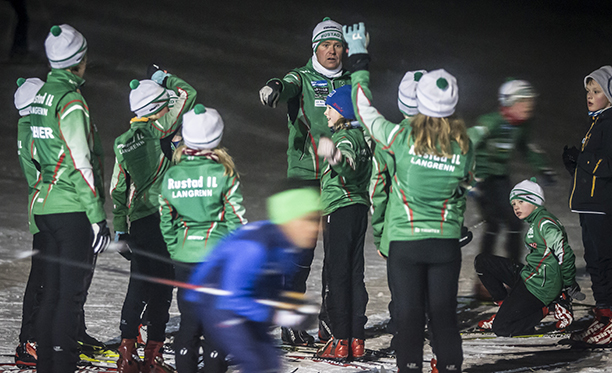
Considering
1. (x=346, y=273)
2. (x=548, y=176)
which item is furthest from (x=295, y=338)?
(x=548, y=176)

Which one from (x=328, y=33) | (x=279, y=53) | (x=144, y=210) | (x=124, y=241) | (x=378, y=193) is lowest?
(x=124, y=241)

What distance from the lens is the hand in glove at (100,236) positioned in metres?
3.11

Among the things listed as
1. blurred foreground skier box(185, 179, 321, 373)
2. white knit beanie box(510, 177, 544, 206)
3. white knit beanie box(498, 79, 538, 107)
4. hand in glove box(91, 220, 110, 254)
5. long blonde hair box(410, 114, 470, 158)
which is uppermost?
white knit beanie box(498, 79, 538, 107)

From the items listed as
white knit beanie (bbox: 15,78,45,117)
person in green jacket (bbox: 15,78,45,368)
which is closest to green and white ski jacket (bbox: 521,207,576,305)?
person in green jacket (bbox: 15,78,45,368)

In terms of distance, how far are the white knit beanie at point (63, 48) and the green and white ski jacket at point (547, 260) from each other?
9.35 feet

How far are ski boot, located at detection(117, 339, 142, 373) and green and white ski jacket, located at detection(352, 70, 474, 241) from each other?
1435 millimetres

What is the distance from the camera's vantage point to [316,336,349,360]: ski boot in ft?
12.3

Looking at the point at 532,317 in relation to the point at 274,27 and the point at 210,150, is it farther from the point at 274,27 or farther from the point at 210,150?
the point at 274,27

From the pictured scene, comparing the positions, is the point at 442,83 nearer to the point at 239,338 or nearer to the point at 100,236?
the point at 239,338

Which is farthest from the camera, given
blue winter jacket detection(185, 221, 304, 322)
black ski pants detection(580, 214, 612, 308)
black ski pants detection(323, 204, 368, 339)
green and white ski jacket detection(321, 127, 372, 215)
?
black ski pants detection(580, 214, 612, 308)

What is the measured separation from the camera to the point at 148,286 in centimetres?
360

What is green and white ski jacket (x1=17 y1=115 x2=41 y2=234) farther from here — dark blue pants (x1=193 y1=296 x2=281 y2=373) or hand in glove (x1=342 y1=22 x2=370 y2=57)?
hand in glove (x1=342 y1=22 x2=370 y2=57)

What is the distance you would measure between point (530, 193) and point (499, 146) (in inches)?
23.2

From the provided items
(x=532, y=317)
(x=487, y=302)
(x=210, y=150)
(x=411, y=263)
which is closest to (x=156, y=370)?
(x=210, y=150)
